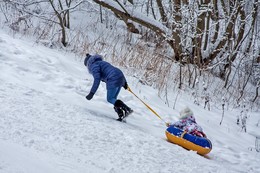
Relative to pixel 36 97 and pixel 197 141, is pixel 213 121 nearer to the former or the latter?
pixel 197 141

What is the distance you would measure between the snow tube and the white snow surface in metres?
0.11

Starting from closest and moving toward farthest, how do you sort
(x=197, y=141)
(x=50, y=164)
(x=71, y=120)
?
(x=50, y=164)
(x=71, y=120)
(x=197, y=141)

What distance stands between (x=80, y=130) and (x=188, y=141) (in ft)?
4.00

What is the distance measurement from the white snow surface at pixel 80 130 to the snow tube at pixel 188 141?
113mm

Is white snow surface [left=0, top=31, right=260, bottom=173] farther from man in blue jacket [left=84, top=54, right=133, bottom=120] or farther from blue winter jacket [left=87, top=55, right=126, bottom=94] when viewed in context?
blue winter jacket [left=87, top=55, right=126, bottom=94]

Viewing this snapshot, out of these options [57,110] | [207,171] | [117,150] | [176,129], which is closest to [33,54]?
[57,110]

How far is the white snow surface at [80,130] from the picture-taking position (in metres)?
2.63

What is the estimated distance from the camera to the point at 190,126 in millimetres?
3980

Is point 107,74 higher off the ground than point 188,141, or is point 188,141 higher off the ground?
point 107,74

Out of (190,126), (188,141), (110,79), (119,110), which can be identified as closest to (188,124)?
(190,126)

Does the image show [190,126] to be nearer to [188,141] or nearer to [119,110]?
[188,141]

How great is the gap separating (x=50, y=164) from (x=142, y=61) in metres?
5.14

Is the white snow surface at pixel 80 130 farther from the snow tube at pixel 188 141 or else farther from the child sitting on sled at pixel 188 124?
the child sitting on sled at pixel 188 124

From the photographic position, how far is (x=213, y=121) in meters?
5.79
